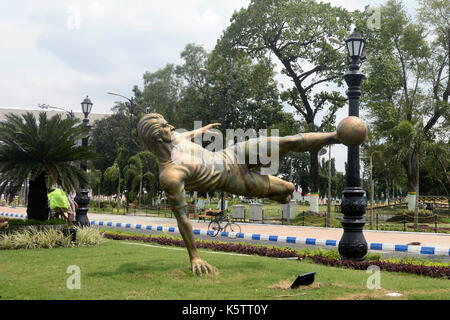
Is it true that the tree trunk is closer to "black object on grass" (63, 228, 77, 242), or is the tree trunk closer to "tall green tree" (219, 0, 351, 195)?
"black object on grass" (63, 228, 77, 242)

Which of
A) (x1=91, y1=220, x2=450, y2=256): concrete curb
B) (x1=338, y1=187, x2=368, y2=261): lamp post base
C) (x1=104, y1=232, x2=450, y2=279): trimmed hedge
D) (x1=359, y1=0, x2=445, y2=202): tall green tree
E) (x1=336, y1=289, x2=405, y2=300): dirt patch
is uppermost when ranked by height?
(x1=359, y1=0, x2=445, y2=202): tall green tree

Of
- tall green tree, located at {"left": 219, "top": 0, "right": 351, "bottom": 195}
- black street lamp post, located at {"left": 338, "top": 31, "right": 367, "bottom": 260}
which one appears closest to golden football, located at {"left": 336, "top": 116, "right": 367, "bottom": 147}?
black street lamp post, located at {"left": 338, "top": 31, "right": 367, "bottom": 260}

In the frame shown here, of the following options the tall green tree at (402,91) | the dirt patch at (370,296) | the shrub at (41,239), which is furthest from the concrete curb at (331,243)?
the tall green tree at (402,91)

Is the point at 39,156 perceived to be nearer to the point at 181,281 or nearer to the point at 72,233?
the point at 72,233

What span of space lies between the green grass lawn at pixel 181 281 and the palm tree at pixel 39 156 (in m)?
3.18

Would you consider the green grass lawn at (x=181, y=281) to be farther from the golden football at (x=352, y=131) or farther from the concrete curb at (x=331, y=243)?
the concrete curb at (x=331, y=243)

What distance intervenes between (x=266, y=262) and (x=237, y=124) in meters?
25.7

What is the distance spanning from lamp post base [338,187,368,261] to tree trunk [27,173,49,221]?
295 inches

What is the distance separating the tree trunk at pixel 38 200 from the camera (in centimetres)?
1084

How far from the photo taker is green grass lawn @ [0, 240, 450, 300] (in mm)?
4957

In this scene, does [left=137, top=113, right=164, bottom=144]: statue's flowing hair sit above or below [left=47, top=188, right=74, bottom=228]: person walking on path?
above
